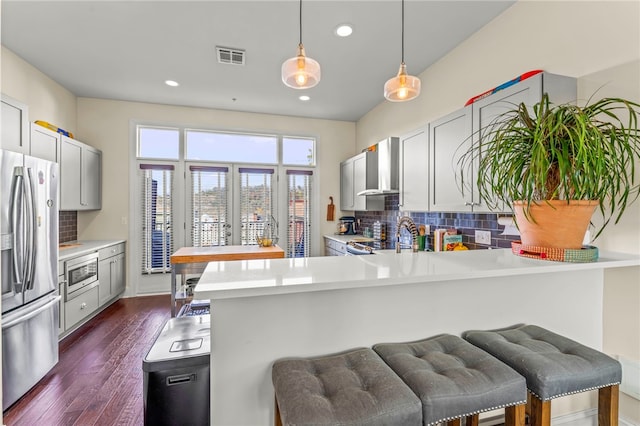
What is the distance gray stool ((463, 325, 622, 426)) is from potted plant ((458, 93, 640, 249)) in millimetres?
486

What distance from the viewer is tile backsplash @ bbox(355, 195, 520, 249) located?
2578 mm

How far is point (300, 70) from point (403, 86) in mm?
702

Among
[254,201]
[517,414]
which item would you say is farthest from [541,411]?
[254,201]

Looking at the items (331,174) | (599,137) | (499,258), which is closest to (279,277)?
(499,258)

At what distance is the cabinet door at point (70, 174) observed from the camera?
351 centimetres

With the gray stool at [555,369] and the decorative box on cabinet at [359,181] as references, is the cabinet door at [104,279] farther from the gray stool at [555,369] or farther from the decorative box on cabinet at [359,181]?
the gray stool at [555,369]

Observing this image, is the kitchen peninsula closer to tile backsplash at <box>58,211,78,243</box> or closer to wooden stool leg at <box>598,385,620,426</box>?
wooden stool leg at <box>598,385,620,426</box>

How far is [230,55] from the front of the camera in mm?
3117

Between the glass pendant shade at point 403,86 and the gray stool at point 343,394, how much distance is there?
1.65m

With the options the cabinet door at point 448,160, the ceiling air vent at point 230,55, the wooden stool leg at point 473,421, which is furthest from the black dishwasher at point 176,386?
the ceiling air vent at point 230,55

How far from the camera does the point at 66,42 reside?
292 cm

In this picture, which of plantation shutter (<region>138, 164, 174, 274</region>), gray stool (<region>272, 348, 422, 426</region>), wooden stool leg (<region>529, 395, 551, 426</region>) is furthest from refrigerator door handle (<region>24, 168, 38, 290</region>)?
wooden stool leg (<region>529, 395, 551, 426</region>)

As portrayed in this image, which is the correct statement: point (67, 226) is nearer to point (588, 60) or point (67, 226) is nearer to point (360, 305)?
point (360, 305)

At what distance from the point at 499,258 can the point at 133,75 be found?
432 centimetres
